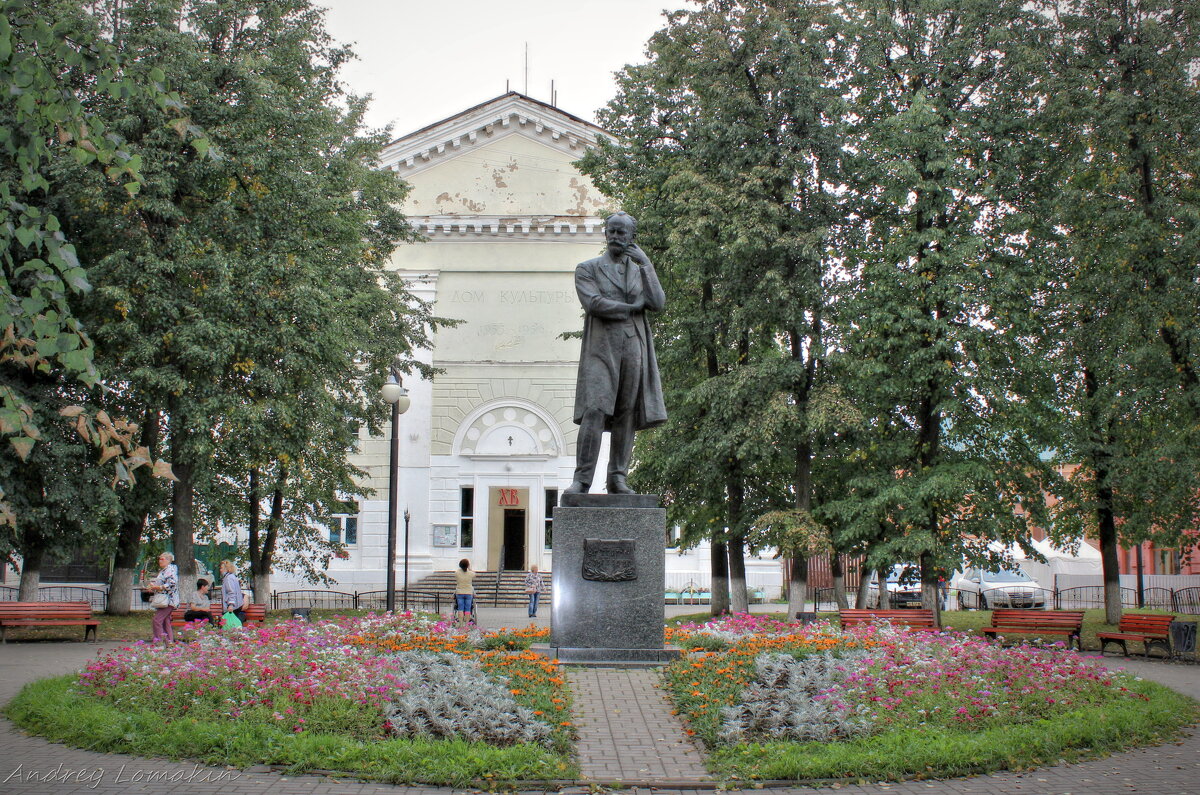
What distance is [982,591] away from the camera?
36.3 metres

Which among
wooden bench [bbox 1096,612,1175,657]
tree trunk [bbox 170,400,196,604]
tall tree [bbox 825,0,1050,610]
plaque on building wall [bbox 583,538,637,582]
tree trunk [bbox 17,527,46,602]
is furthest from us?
tree trunk [bbox 17,527,46,602]

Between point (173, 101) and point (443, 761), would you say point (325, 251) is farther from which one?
point (173, 101)

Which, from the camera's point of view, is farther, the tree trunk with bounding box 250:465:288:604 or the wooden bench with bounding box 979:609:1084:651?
the tree trunk with bounding box 250:465:288:604

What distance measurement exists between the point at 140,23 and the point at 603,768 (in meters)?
18.6

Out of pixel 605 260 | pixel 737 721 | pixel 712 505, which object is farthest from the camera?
pixel 712 505

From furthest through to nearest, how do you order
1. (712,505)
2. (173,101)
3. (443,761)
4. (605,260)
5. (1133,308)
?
(712,505) → (1133,308) → (605,260) → (443,761) → (173,101)

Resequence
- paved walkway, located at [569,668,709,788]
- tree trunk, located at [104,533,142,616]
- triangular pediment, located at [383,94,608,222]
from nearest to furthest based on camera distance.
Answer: paved walkway, located at [569,668,709,788] < tree trunk, located at [104,533,142,616] < triangular pediment, located at [383,94,608,222]

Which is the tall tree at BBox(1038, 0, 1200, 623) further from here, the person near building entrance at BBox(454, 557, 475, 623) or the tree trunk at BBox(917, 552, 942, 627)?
the person near building entrance at BBox(454, 557, 475, 623)

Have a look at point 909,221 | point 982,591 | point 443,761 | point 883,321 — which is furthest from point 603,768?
point 982,591

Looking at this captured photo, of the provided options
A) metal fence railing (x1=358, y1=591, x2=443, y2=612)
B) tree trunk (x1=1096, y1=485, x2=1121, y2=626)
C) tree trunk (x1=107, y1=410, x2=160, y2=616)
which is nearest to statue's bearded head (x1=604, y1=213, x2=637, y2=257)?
tree trunk (x1=107, y1=410, x2=160, y2=616)

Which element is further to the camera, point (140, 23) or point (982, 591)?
point (982, 591)

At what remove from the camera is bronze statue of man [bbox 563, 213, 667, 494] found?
11562mm

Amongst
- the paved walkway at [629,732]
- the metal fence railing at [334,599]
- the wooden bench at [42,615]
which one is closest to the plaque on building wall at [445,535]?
the metal fence railing at [334,599]

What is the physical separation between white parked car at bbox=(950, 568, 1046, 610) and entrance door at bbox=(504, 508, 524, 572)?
1499 cm
